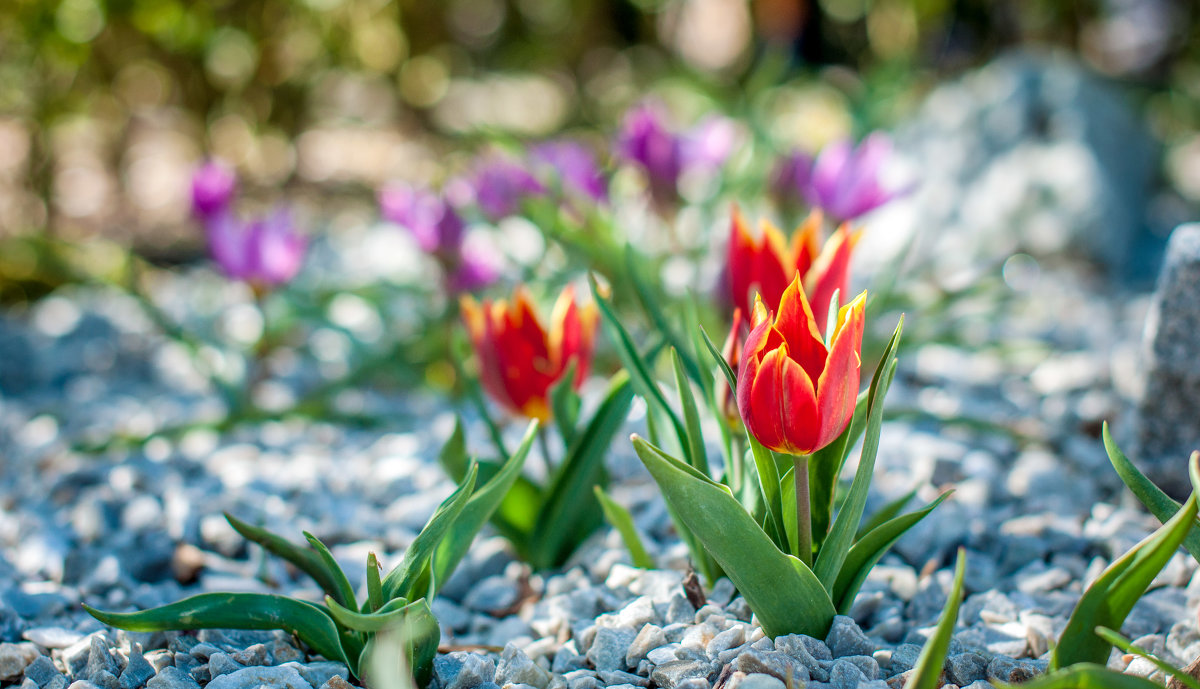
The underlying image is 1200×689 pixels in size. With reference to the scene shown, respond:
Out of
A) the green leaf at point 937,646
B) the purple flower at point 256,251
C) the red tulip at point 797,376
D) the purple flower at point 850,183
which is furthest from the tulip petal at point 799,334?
the purple flower at point 256,251

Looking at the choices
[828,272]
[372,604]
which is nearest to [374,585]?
[372,604]

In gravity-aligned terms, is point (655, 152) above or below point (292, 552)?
above

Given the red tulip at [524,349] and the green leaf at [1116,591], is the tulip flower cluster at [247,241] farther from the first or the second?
the green leaf at [1116,591]

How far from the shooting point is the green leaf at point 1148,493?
928 millimetres

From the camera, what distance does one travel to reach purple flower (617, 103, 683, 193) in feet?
6.61

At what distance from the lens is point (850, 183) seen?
1.94 m

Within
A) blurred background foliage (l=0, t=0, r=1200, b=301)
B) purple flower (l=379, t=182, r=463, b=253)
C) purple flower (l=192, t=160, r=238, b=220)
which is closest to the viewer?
purple flower (l=379, t=182, r=463, b=253)

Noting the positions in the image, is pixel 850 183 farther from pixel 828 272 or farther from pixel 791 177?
pixel 828 272

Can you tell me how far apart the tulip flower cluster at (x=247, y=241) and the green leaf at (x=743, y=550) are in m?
1.26

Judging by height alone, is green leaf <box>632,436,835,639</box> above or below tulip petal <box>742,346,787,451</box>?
below

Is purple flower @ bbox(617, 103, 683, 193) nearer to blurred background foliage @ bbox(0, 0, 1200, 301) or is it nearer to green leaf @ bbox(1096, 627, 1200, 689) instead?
blurred background foliage @ bbox(0, 0, 1200, 301)

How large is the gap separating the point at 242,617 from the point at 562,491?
0.43 meters

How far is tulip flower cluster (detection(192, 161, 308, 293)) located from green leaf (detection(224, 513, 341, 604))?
0.93 meters

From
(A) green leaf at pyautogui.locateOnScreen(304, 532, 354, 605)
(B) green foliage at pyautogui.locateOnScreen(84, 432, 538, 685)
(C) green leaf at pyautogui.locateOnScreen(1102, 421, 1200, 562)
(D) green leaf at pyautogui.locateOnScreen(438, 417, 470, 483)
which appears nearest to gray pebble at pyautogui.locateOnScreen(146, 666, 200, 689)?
(B) green foliage at pyautogui.locateOnScreen(84, 432, 538, 685)
